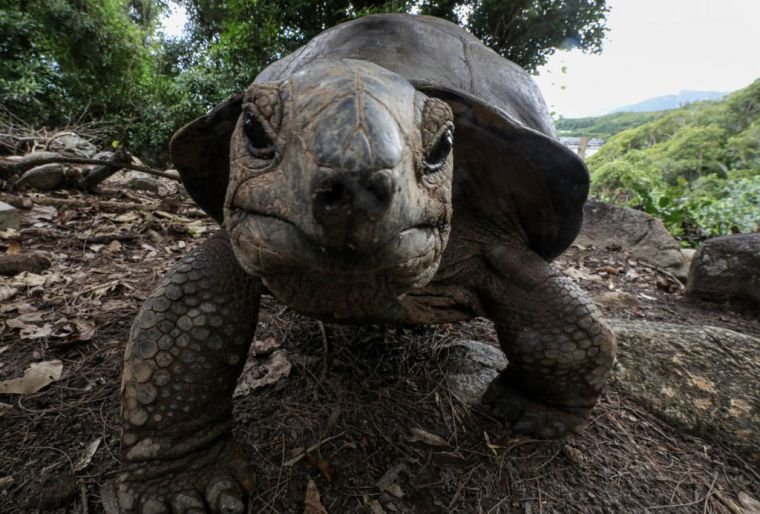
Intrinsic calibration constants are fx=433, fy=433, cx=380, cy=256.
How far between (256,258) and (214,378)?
0.68 meters

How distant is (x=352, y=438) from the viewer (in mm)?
1814

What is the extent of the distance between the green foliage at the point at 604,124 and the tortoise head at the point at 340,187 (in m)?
34.9

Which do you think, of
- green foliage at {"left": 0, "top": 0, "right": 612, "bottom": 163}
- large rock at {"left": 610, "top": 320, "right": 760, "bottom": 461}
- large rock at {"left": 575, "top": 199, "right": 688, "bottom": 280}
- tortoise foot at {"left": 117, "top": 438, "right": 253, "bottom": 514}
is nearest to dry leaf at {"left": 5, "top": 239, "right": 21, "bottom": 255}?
tortoise foot at {"left": 117, "top": 438, "right": 253, "bottom": 514}

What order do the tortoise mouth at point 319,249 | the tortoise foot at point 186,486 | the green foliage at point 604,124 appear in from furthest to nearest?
the green foliage at point 604,124
the tortoise foot at point 186,486
the tortoise mouth at point 319,249

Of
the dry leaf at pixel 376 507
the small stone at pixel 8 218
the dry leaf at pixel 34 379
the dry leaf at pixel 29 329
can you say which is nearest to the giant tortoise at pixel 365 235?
the dry leaf at pixel 376 507

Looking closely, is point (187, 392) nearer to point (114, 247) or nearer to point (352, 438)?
point (352, 438)

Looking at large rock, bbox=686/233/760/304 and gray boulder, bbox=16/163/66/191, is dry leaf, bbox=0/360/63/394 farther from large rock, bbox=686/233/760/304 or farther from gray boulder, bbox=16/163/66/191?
large rock, bbox=686/233/760/304

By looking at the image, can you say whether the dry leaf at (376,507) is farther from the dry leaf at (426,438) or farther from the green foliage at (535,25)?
the green foliage at (535,25)

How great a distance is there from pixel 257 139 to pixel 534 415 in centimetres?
166

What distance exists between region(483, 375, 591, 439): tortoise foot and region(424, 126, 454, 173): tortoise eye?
130cm

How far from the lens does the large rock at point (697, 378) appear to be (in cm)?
203

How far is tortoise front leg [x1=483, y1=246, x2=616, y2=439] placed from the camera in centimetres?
177

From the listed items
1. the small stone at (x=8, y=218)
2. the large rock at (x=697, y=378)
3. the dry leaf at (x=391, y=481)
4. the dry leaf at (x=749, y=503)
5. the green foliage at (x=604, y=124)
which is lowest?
the green foliage at (x=604, y=124)

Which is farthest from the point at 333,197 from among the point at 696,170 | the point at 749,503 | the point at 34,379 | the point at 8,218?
the point at 696,170
